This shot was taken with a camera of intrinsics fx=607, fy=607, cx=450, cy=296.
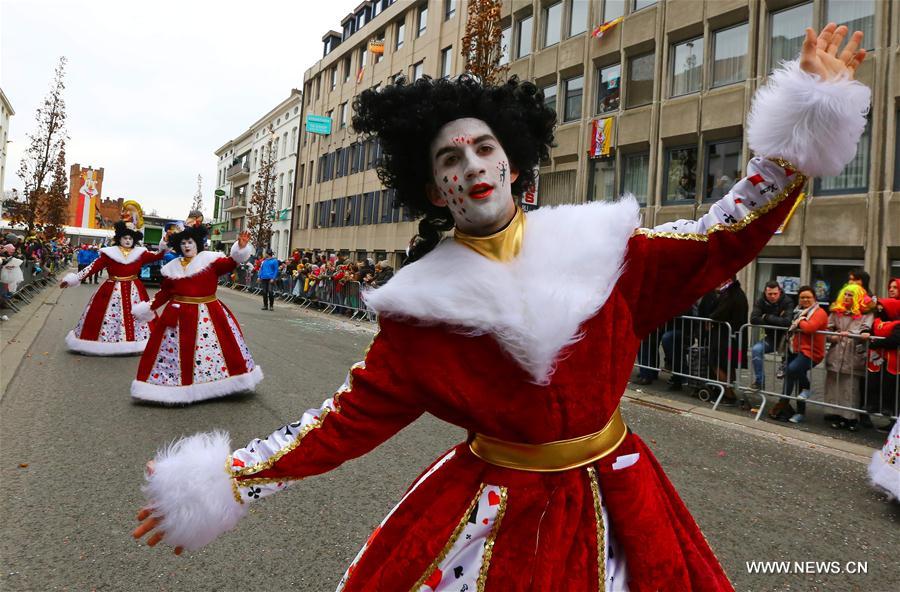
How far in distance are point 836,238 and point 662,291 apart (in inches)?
555

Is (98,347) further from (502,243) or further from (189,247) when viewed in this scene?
(502,243)

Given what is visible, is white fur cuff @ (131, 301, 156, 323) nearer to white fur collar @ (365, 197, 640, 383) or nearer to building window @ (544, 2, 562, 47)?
white fur collar @ (365, 197, 640, 383)

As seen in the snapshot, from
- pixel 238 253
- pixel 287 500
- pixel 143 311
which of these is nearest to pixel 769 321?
pixel 287 500

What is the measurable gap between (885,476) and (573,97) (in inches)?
721

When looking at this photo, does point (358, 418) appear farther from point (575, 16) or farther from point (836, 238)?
point (575, 16)

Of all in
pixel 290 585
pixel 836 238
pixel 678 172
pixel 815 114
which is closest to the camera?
pixel 815 114

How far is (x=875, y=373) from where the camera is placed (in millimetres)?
6438

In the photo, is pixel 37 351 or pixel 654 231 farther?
pixel 37 351

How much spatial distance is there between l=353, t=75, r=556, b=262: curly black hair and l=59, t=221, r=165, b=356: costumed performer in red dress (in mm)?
8386

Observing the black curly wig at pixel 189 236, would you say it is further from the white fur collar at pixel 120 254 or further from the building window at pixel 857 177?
the building window at pixel 857 177

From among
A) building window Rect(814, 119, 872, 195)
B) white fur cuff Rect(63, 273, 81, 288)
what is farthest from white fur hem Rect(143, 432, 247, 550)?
building window Rect(814, 119, 872, 195)

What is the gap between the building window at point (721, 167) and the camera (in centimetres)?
1552

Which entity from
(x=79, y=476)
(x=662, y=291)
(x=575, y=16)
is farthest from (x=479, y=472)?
(x=575, y=16)

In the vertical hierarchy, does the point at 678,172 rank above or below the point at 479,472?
above
